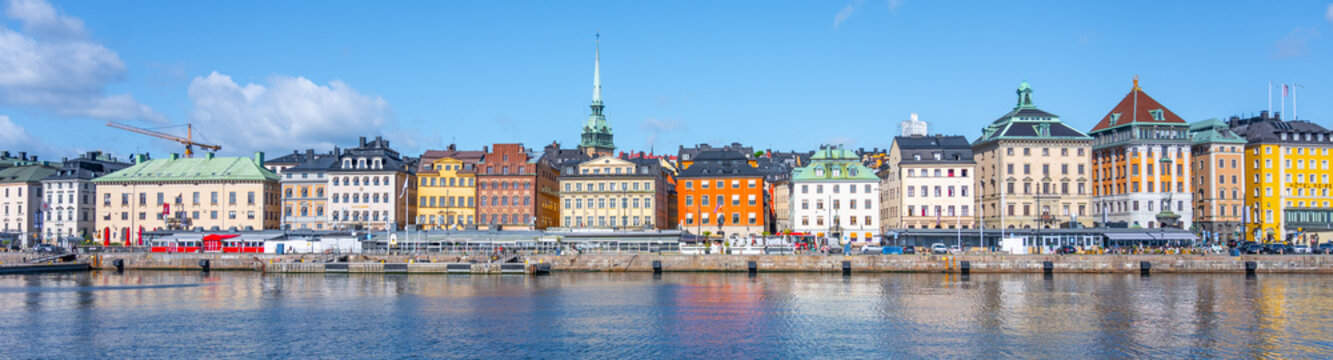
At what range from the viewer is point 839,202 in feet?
423

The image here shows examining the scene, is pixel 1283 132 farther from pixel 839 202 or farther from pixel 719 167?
pixel 719 167

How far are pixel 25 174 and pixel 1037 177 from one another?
134 m

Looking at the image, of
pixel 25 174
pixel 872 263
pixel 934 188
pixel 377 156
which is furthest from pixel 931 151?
pixel 25 174

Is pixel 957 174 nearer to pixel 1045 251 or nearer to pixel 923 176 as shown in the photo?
pixel 923 176

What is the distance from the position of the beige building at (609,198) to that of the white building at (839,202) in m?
17.6

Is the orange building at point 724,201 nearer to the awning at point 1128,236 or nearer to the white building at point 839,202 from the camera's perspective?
the white building at point 839,202

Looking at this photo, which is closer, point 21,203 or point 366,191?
point 366,191

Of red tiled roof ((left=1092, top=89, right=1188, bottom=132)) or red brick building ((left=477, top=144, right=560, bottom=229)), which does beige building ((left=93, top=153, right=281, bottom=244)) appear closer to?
red brick building ((left=477, top=144, right=560, bottom=229))

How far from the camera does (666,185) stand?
14650 centimetres

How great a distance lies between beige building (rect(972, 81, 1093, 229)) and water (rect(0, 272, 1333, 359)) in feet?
127

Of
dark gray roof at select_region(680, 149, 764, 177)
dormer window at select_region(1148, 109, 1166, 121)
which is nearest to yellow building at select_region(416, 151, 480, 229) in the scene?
dark gray roof at select_region(680, 149, 764, 177)

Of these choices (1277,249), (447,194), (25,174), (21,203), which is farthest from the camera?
(25,174)

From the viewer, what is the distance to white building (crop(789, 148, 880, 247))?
128m

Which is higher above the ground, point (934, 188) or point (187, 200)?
point (934, 188)
